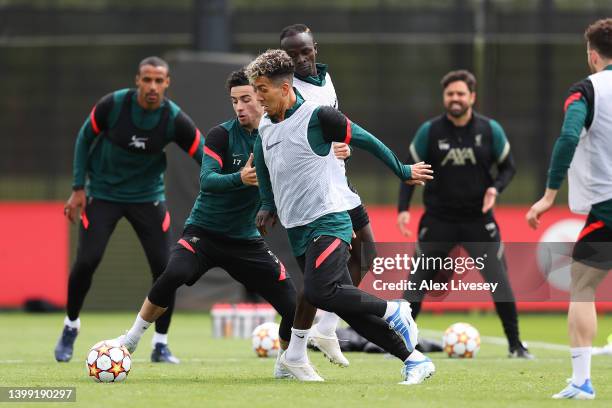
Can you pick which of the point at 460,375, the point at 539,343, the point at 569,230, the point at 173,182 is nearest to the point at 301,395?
the point at 460,375

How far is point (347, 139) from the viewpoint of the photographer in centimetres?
767

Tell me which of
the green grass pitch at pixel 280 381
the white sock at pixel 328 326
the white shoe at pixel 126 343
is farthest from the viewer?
the white sock at pixel 328 326

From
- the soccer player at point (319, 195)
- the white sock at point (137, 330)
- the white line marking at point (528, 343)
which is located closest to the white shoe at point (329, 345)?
the white sock at point (137, 330)

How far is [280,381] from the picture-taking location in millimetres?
8367

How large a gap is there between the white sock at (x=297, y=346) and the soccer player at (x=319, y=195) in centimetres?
58

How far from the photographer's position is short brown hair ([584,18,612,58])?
7.34 metres

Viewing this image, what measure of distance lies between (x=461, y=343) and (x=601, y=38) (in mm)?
4344

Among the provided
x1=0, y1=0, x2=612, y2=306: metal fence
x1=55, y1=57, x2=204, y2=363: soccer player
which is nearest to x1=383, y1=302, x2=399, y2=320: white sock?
x1=55, y1=57, x2=204, y2=363: soccer player

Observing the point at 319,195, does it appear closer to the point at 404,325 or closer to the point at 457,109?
the point at 404,325

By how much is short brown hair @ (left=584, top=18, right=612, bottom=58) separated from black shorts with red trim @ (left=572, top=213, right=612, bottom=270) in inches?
38.8

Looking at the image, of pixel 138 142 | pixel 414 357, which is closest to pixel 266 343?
pixel 138 142

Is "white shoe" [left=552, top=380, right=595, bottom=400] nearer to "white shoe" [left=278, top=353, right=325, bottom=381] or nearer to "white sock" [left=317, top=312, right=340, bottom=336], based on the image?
"white shoe" [left=278, top=353, right=325, bottom=381]

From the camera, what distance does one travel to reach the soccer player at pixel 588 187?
7.20 m

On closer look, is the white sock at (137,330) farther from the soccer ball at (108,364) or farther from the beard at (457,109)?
the beard at (457,109)
